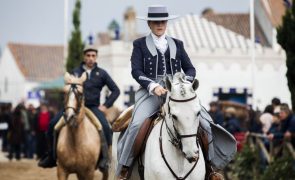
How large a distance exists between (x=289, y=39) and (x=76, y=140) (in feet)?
13.5

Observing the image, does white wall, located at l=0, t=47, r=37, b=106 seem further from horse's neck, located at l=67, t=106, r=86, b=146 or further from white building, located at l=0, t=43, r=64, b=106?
horse's neck, located at l=67, t=106, r=86, b=146

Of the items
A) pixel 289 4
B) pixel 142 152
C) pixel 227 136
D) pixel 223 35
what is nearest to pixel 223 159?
pixel 227 136

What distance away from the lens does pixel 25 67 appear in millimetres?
108438

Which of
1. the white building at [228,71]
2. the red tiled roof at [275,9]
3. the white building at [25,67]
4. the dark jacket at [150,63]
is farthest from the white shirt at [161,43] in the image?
the white building at [25,67]

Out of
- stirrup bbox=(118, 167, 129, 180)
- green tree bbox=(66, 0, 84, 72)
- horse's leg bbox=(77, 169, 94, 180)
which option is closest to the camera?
stirrup bbox=(118, 167, 129, 180)

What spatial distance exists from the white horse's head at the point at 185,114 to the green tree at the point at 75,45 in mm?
33386

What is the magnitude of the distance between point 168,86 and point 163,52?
1.48 meters

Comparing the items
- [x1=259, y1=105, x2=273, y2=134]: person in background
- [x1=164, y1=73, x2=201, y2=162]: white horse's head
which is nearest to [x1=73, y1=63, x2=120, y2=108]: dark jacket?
[x1=259, y1=105, x2=273, y2=134]: person in background

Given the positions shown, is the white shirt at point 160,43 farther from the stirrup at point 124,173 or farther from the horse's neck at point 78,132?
the horse's neck at point 78,132

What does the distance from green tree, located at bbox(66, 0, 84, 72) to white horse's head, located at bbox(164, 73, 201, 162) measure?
3339 centimetres

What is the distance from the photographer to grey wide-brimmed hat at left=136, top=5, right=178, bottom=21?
11633 millimetres

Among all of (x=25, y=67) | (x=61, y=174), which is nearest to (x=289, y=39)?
(x=61, y=174)

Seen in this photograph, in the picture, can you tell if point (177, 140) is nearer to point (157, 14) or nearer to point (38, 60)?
point (157, 14)

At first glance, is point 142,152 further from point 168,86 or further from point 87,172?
point 87,172
